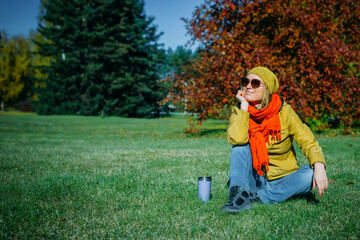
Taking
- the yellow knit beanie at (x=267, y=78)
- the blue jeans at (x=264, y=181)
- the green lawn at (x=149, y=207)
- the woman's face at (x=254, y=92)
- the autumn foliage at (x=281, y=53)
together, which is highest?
the autumn foliage at (x=281, y=53)

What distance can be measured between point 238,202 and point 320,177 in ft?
2.49

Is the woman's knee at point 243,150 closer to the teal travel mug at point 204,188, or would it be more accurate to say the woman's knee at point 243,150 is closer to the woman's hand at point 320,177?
the teal travel mug at point 204,188

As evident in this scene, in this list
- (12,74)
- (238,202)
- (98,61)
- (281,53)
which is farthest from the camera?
(12,74)

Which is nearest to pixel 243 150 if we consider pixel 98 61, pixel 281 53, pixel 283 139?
pixel 283 139

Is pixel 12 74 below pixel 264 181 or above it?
above

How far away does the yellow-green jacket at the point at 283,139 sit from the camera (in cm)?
275

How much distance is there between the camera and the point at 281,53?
1028 cm

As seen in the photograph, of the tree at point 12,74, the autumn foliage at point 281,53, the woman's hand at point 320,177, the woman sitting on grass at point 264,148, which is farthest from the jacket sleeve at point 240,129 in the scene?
the tree at point 12,74

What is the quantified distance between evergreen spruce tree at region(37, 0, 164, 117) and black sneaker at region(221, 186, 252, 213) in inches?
1195

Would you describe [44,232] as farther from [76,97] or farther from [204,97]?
[76,97]

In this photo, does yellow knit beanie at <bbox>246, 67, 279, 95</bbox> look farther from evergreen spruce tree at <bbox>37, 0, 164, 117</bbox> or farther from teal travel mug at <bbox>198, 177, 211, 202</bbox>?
evergreen spruce tree at <bbox>37, 0, 164, 117</bbox>

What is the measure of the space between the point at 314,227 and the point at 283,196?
1.74ft

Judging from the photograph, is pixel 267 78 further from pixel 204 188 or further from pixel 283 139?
pixel 204 188

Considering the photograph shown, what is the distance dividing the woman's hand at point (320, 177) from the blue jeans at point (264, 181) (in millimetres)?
125
